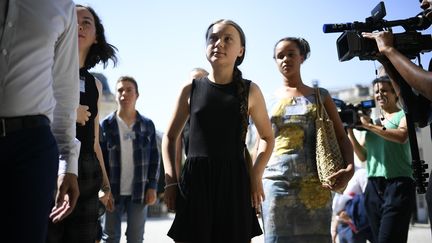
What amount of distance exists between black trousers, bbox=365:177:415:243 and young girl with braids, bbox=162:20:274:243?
2193mm

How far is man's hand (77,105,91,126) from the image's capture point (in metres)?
2.81

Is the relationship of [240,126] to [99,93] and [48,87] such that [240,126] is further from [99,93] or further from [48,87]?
[48,87]

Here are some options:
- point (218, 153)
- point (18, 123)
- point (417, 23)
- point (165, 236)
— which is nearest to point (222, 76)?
point (218, 153)

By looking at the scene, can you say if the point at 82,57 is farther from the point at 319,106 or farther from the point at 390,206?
the point at 390,206

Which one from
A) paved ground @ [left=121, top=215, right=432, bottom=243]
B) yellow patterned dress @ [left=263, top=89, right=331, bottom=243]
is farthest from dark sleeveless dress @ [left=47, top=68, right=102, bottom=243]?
paved ground @ [left=121, top=215, right=432, bottom=243]

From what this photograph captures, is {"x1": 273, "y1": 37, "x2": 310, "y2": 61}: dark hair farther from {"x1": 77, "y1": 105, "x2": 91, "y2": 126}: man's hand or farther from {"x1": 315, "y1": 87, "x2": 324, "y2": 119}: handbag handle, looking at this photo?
{"x1": 77, "y1": 105, "x2": 91, "y2": 126}: man's hand

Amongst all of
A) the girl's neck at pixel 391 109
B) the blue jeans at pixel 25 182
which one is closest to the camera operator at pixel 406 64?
the blue jeans at pixel 25 182

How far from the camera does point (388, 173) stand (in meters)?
4.95

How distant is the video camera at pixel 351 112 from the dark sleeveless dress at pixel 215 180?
99.1 inches

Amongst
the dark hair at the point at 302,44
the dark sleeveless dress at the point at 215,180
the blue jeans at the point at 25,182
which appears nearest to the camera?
the blue jeans at the point at 25,182

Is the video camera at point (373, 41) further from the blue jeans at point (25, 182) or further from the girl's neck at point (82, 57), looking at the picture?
the blue jeans at point (25, 182)

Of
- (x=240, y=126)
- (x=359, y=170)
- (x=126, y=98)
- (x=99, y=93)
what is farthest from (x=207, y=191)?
(x=359, y=170)

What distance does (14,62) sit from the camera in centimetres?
171

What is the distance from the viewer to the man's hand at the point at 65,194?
197 centimetres
